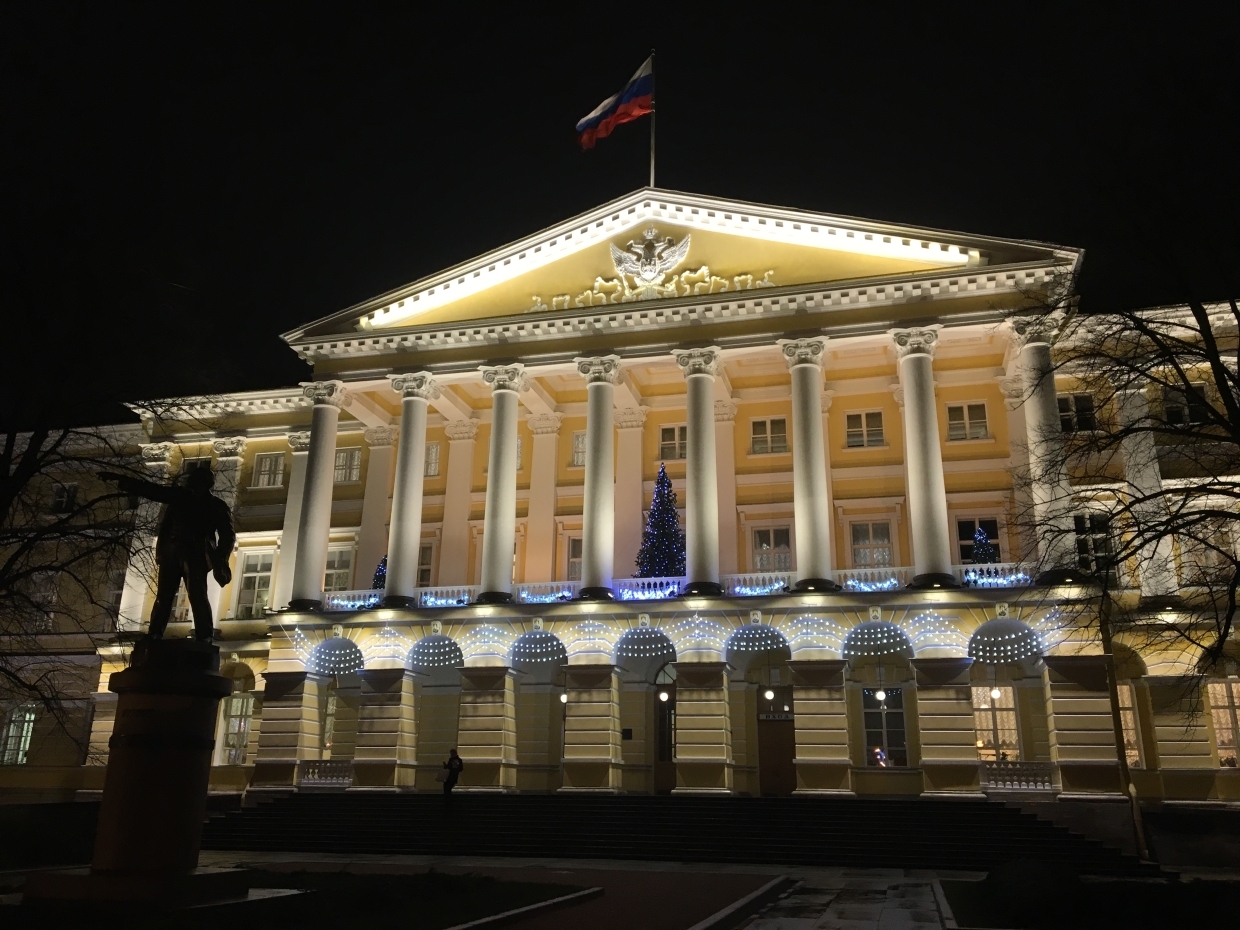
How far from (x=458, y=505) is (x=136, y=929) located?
2782 cm

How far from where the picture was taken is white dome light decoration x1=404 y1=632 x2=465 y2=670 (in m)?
31.6

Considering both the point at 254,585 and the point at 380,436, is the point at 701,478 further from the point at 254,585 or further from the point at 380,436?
the point at 254,585

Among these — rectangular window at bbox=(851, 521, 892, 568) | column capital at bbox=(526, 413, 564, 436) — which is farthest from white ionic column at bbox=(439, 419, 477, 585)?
rectangular window at bbox=(851, 521, 892, 568)

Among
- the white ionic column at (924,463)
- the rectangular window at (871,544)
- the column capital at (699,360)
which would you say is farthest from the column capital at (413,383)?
the white ionic column at (924,463)

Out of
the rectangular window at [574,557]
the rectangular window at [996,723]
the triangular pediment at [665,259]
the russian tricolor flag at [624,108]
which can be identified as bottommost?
the rectangular window at [996,723]

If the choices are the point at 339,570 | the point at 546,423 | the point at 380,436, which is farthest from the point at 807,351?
the point at 339,570

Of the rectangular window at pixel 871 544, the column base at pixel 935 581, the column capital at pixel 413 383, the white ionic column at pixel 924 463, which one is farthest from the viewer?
the column capital at pixel 413 383

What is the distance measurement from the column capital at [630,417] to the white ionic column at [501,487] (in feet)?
12.5

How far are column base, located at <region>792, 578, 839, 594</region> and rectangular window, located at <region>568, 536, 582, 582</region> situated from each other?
30.2 ft

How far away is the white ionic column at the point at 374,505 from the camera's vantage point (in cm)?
3756

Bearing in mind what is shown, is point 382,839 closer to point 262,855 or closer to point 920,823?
point 262,855

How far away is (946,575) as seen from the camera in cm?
2873

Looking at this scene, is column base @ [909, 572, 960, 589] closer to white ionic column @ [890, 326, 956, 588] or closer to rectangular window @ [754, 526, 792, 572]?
white ionic column @ [890, 326, 956, 588]

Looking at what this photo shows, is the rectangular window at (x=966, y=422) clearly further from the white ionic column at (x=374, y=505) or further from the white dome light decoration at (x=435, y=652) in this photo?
the white ionic column at (x=374, y=505)
